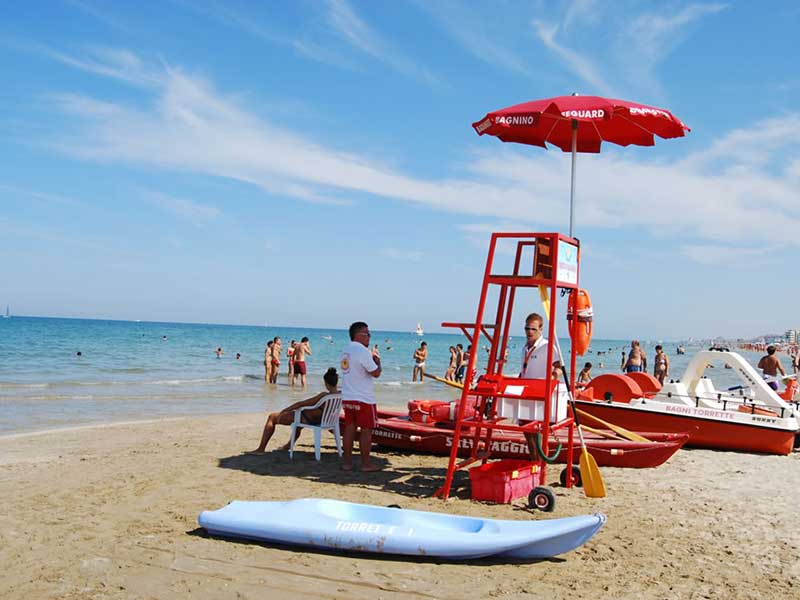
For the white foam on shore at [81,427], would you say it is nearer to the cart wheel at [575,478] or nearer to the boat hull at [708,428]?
the boat hull at [708,428]

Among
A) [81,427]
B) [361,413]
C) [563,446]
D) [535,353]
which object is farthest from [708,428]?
[81,427]

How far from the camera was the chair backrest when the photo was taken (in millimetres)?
8328

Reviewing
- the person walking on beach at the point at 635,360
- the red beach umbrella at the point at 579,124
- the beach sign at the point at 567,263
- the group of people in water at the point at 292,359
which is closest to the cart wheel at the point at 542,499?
the beach sign at the point at 567,263

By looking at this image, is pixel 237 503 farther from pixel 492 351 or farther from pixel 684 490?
pixel 684 490

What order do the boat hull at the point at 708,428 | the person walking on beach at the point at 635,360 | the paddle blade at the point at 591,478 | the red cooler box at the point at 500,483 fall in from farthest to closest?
the person walking on beach at the point at 635,360
the boat hull at the point at 708,428
the paddle blade at the point at 591,478
the red cooler box at the point at 500,483

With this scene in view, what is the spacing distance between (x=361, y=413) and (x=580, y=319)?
8.34 ft

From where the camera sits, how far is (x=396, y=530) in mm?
4887

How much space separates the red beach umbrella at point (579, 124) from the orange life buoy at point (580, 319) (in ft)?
2.24

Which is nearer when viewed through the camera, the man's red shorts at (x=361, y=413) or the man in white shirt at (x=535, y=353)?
the man in white shirt at (x=535, y=353)

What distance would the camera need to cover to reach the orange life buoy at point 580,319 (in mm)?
6938

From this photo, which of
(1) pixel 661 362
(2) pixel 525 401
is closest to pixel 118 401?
(2) pixel 525 401

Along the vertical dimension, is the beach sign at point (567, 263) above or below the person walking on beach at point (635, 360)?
above

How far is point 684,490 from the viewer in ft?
24.1

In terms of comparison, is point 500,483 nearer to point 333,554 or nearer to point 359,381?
point 359,381
